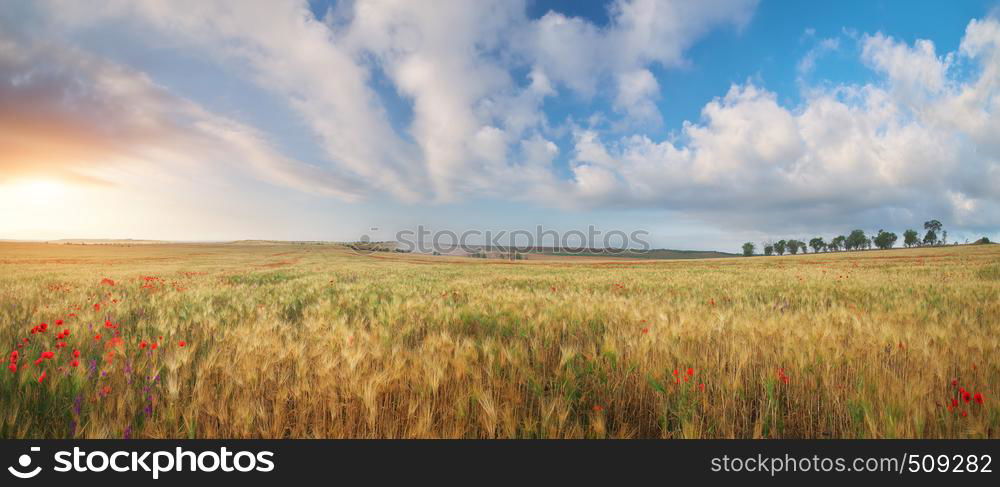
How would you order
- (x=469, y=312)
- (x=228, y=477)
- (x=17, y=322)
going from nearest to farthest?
(x=228, y=477) < (x=17, y=322) < (x=469, y=312)

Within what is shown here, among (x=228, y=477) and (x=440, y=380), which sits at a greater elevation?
(x=440, y=380)

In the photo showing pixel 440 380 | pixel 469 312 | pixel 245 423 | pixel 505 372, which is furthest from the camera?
pixel 469 312

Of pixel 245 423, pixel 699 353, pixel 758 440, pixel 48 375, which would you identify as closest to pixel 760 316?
pixel 699 353

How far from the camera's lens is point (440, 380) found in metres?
2.37

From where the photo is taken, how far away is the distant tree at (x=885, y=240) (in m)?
134

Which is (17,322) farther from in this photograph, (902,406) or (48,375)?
(902,406)

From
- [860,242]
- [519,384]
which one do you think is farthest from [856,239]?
[519,384]

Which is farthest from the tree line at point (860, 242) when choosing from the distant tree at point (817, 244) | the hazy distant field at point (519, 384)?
the hazy distant field at point (519, 384)

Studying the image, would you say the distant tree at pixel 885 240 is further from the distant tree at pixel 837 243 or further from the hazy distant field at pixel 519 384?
the hazy distant field at pixel 519 384

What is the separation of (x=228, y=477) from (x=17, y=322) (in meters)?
5.44

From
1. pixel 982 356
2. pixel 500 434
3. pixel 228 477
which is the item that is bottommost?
pixel 228 477

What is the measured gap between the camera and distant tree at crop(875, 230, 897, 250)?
134 m

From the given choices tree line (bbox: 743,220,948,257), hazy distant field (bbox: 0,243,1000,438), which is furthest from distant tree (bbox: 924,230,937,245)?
hazy distant field (bbox: 0,243,1000,438)

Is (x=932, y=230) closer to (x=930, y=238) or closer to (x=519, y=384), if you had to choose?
(x=930, y=238)
